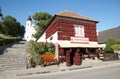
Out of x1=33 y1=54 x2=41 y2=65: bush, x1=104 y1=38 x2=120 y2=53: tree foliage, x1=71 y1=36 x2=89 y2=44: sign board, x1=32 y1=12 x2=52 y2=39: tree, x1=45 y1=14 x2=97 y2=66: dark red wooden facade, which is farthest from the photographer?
x1=32 y1=12 x2=52 y2=39: tree

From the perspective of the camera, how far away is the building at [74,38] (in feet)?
66.6

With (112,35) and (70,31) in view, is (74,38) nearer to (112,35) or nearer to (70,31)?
(70,31)

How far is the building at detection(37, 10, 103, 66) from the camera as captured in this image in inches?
800

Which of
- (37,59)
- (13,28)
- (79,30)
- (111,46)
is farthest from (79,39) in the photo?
(13,28)

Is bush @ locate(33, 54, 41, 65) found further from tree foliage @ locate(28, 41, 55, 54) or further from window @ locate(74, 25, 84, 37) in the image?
window @ locate(74, 25, 84, 37)

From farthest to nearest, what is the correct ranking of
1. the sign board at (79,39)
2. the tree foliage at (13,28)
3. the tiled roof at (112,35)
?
the tree foliage at (13,28), the tiled roof at (112,35), the sign board at (79,39)

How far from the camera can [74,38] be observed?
22.5 metres

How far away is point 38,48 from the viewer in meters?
20.0

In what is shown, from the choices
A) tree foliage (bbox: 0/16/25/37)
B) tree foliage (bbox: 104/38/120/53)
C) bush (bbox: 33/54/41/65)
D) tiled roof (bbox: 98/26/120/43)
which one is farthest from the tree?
bush (bbox: 33/54/41/65)

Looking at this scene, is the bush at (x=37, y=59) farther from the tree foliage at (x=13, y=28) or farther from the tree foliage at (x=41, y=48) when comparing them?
the tree foliage at (x=13, y=28)

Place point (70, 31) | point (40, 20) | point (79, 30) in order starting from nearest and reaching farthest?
1. point (70, 31)
2. point (79, 30)
3. point (40, 20)

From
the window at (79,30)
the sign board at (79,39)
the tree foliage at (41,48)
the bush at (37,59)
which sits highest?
the window at (79,30)

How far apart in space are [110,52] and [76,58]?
38.6ft

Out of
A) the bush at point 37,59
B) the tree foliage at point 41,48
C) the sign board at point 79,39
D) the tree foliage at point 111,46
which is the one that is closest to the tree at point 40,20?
the tree foliage at point 111,46
